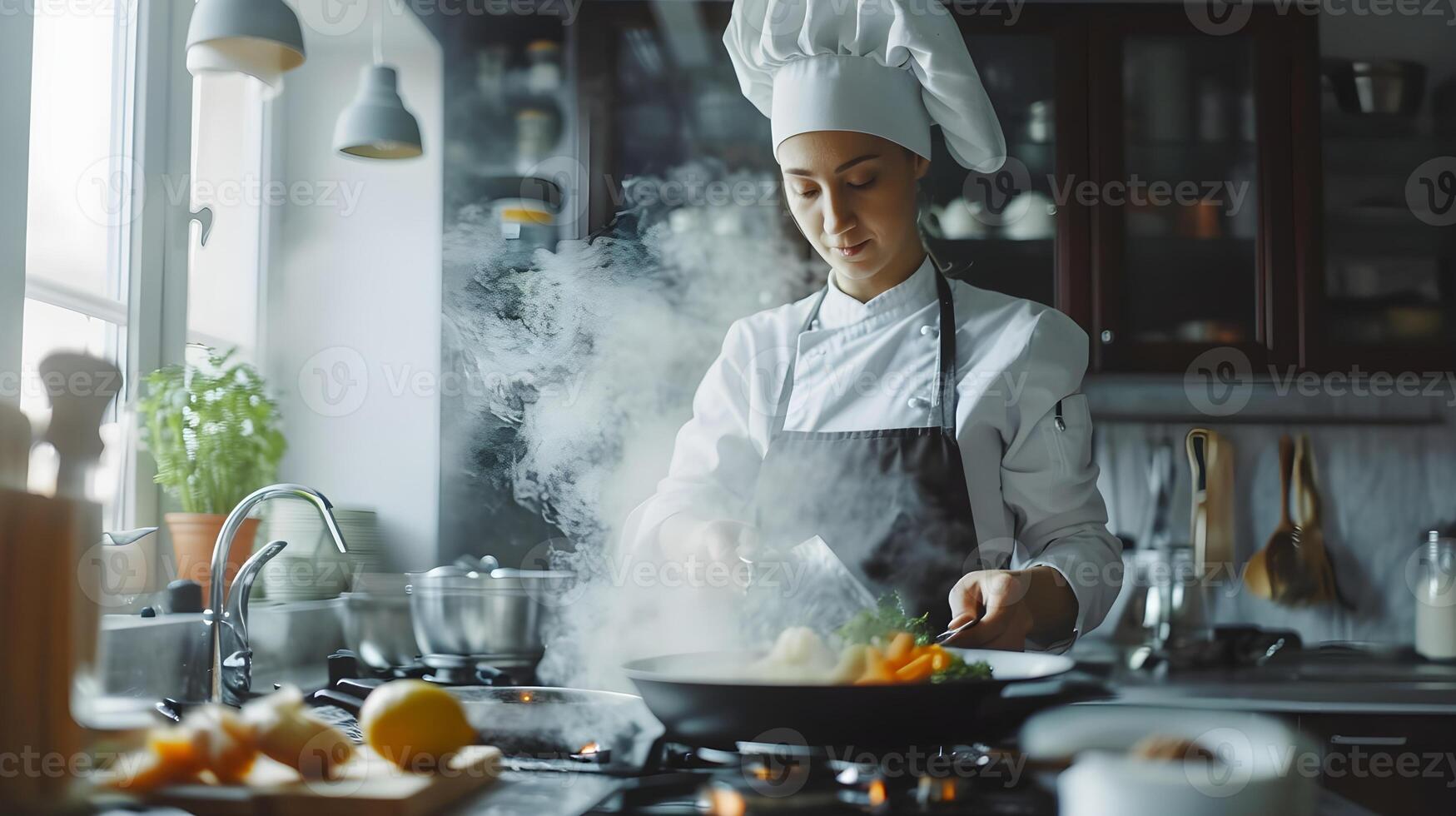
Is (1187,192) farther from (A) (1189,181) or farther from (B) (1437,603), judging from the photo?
(B) (1437,603)

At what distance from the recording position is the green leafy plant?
1.92 m

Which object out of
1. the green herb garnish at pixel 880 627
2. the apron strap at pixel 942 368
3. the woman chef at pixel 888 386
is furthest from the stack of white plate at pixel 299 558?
the green herb garnish at pixel 880 627

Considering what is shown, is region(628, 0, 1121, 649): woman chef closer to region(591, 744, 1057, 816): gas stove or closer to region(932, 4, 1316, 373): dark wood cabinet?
region(591, 744, 1057, 816): gas stove

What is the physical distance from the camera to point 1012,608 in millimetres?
1229

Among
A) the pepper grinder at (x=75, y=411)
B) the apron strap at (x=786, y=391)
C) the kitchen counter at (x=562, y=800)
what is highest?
the apron strap at (x=786, y=391)

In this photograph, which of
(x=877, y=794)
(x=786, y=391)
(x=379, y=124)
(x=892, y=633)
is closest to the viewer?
(x=877, y=794)

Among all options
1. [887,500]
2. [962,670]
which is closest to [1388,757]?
[887,500]

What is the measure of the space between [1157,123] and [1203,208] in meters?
0.21

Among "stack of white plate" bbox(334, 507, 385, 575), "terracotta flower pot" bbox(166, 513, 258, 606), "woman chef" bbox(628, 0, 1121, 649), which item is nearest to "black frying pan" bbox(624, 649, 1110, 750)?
"woman chef" bbox(628, 0, 1121, 649)

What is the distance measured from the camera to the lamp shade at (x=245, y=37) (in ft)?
4.80

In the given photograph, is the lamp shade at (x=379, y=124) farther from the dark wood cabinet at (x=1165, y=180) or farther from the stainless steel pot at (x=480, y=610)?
the stainless steel pot at (x=480, y=610)

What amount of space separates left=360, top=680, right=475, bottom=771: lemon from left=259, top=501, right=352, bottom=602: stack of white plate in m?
1.36

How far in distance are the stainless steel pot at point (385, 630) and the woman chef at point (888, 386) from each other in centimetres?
59

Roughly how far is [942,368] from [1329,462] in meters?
1.40
